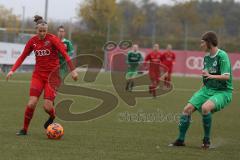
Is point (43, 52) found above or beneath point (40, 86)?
above

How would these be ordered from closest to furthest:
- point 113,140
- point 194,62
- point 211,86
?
point 211,86, point 113,140, point 194,62

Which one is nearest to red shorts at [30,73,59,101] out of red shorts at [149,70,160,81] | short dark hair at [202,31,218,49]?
short dark hair at [202,31,218,49]

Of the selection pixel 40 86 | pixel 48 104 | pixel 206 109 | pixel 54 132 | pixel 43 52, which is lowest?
pixel 54 132

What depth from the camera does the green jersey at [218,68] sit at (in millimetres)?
9327

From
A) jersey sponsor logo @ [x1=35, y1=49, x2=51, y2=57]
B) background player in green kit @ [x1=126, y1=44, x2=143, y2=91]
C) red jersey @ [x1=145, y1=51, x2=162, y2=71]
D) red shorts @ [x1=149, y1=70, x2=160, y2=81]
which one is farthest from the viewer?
Answer: background player in green kit @ [x1=126, y1=44, x2=143, y2=91]

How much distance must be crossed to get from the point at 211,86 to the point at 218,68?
0.38 meters

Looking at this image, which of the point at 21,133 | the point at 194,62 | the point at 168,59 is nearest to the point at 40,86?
the point at 21,133

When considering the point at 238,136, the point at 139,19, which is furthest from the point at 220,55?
the point at 139,19

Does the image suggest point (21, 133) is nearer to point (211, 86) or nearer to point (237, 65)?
point (211, 86)

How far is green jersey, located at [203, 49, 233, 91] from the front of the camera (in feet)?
30.6

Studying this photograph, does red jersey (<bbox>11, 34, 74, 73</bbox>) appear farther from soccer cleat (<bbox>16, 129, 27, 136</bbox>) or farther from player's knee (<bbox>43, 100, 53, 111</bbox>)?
soccer cleat (<bbox>16, 129, 27, 136</bbox>)

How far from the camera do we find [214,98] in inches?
370

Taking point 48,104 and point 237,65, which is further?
point 237,65

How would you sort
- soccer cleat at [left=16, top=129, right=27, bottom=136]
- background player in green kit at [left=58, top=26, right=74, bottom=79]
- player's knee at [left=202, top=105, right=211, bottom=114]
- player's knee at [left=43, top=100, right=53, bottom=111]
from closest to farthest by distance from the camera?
A: player's knee at [left=202, top=105, right=211, bottom=114], soccer cleat at [left=16, top=129, right=27, bottom=136], player's knee at [left=43, top=100, right=53, bottom=111], background player in green kit at [left=58, top=26, right=74, bottom=79]
